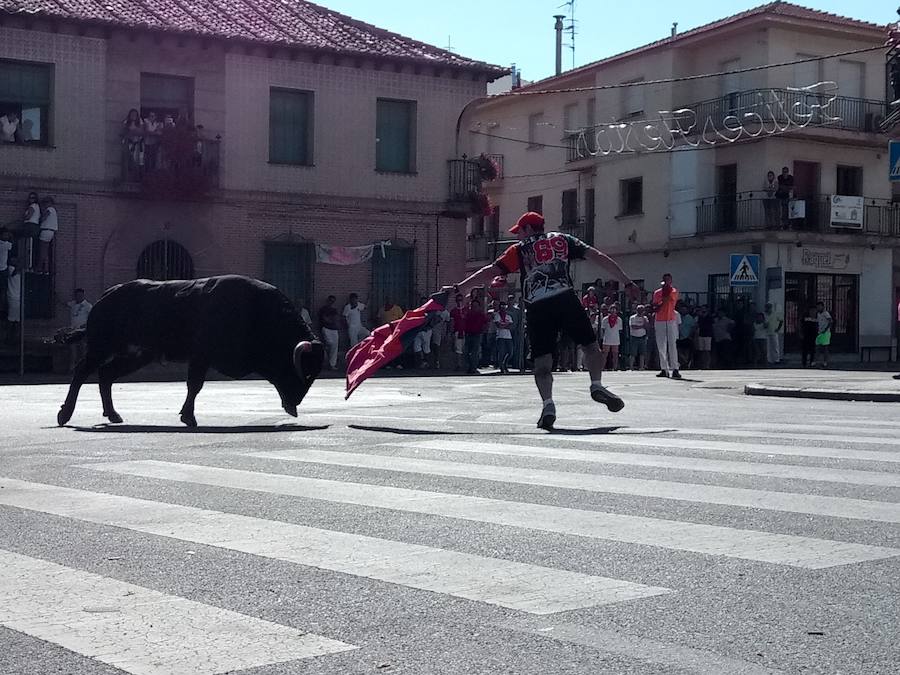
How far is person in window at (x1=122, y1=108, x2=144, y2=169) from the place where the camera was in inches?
1288

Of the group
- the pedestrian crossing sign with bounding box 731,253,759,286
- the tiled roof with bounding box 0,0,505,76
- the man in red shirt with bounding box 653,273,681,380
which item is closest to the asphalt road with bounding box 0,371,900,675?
the man in red shirt with bounding box 653,273,681,380

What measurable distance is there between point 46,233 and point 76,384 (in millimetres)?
19167

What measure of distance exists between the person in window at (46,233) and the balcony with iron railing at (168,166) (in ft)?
6.11

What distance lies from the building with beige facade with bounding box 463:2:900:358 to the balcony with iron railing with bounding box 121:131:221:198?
10.6m

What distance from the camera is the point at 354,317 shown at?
111ft

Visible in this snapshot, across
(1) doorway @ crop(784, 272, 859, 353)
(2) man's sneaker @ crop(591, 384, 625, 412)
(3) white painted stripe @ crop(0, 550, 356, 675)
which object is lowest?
(3) white painted stripe @ crop(0, 550, 356, 675)

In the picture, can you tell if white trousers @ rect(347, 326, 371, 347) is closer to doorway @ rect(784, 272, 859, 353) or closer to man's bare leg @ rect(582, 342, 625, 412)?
doorway @ rect(784, 272, 859, 353)

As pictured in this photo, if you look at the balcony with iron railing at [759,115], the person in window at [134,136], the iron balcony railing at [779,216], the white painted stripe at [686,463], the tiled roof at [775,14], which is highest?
the tiled roof at [775,14]

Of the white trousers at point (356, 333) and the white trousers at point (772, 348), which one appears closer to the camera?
the white trousers at point (356, 333)

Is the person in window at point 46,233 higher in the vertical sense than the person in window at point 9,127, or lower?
lower

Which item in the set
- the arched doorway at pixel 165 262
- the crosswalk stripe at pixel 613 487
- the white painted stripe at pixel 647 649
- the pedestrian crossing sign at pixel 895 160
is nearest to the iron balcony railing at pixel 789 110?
the arched doorway at pixel 165 262

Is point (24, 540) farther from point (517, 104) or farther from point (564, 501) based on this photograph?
point (517, 104)

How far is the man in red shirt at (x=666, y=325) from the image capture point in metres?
24.6

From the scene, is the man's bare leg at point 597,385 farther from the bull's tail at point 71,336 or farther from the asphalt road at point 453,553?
the bull's tail at point 71,336
